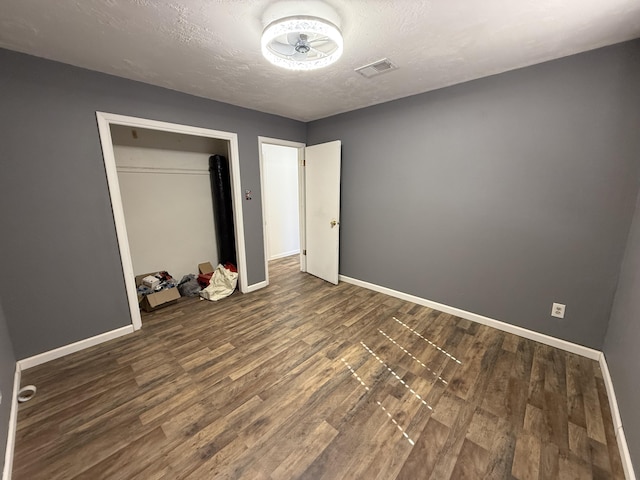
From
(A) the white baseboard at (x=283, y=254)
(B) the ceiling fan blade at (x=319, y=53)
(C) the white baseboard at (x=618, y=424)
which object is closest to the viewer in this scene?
(C) the white baseboard at (x=618, y=424)

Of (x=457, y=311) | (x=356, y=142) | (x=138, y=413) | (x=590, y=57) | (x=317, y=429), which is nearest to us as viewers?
(x=317, y=429)

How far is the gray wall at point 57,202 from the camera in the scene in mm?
1864

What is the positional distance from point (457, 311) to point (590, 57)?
7.74 ft

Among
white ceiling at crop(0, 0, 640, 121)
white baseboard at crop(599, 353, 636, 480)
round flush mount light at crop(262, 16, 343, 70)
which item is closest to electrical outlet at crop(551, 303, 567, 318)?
white baseboard at crop(599, 353, 636, 480)

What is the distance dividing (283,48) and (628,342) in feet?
9.42

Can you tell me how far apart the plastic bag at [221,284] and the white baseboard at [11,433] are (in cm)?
162

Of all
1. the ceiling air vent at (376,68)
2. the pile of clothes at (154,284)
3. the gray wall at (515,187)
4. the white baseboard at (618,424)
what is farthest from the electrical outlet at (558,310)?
the pile of clothes at (154,284)

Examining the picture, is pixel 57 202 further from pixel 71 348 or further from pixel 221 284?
pixel 221 284

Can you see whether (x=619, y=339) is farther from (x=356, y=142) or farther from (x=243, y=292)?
(x=243, y=292)

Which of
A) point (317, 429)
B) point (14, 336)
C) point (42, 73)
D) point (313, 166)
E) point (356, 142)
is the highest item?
point (42, 73)

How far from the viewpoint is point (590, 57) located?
187cm

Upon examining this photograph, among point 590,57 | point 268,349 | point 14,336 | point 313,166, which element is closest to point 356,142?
point 313,166

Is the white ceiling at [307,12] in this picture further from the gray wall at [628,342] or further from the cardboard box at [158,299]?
the cardboard box at [158,299]

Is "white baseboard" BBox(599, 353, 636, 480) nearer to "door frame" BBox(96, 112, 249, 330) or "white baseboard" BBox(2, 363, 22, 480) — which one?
"white baseboard" BBox(2, 363, 22, 480)
